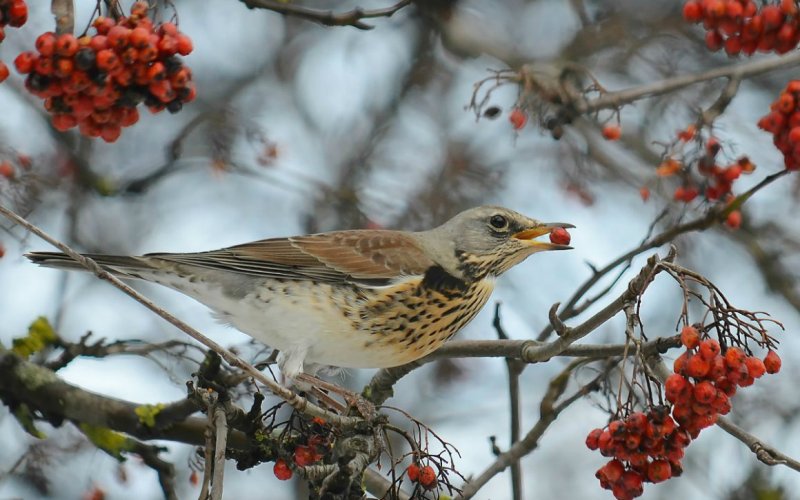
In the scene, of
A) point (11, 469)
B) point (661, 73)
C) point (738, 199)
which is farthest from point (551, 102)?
point (11, 469)

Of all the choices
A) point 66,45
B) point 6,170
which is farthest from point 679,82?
point 6,170

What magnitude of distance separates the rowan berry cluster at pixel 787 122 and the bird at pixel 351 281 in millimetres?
1051

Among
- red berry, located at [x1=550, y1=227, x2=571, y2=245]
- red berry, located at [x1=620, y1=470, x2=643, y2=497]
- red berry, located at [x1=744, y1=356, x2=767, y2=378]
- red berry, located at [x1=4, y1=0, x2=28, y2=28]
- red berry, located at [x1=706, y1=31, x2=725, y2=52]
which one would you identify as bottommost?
red berry, located at [x1=620, y1=470, x2=643, y2=497]

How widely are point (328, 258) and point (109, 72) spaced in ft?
7.28

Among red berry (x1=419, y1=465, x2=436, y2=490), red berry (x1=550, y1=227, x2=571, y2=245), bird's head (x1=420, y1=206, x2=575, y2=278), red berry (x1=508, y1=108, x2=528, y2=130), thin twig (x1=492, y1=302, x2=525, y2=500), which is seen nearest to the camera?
red berry (x1=419, y1=465, x2=436, y2=490)

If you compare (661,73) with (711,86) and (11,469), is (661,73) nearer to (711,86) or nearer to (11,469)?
(711,86)

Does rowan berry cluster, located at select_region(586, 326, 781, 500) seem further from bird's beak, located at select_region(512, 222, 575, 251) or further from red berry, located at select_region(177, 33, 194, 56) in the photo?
red berry, located at select_region(177, 33, 194, 56)

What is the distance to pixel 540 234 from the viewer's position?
5062 mm

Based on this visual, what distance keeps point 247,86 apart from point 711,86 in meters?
3.31

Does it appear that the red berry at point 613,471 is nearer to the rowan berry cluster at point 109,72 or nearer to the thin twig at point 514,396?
the thin twig at point 514,396

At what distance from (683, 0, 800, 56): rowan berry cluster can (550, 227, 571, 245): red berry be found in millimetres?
1230

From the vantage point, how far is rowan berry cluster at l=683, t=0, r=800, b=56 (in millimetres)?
3627

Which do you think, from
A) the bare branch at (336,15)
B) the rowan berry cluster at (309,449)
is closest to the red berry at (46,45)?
the bare branch at (336,15)

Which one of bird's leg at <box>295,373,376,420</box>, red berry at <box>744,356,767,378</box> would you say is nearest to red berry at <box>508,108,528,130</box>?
bird's leg at <box>295,373,376,420</box>
